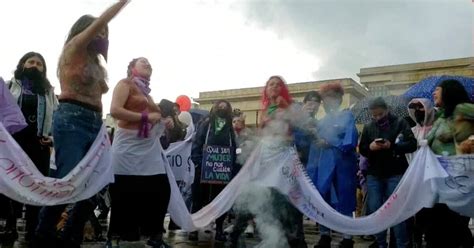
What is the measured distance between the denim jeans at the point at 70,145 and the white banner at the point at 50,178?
57 mm

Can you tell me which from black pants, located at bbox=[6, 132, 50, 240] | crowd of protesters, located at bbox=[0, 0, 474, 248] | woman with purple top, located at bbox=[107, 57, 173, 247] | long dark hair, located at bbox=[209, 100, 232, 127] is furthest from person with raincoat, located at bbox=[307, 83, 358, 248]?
black pants, located at bbox=[6, 132, 50, 240]

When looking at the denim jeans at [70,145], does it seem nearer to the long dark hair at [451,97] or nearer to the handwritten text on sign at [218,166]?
the handwritten text on sign at [218,166]

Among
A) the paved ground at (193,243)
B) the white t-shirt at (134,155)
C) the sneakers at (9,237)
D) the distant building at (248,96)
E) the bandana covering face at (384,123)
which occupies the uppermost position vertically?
the distant building at (248,96)

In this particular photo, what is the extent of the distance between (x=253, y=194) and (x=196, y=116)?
6.33m

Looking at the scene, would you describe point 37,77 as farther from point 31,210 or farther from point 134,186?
point 134,186

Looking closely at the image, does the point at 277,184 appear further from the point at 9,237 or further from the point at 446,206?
the point at 9,237

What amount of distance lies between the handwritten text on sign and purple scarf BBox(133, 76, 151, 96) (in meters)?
2.18

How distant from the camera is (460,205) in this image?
4297 mm

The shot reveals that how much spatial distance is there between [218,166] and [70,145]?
9.52 feet

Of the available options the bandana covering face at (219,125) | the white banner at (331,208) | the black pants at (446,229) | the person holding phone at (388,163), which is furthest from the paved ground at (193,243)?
the black pants at (446,229)

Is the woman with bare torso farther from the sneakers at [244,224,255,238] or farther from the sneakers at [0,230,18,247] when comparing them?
the sneakers at [244,224,255,238]

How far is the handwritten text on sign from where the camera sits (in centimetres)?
633

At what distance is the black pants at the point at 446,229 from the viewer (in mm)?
4332

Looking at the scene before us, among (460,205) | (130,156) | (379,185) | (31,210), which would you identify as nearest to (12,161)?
(130,156)
